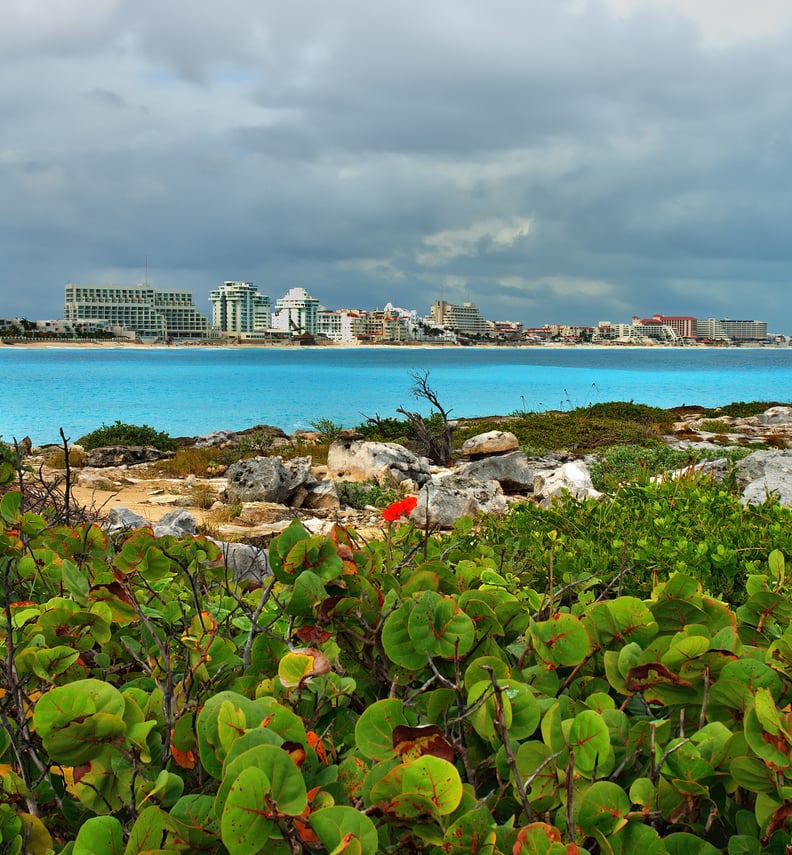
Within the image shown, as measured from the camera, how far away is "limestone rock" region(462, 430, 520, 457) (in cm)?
1669

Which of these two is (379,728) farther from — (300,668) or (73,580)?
(73,580)

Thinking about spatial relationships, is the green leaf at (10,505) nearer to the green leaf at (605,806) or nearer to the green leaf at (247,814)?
the green leaf at (247,814)

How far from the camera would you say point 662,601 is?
4.98 ft

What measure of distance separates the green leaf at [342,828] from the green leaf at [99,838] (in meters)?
0.28

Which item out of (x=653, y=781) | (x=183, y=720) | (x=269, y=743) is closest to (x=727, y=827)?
(x=653, y=781)

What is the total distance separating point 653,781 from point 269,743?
2.02 ft

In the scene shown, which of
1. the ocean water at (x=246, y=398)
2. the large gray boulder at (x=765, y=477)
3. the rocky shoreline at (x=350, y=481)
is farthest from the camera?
the ocean water at (x=246, y=398)

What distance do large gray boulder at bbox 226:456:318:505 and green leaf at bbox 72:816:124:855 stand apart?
10.4m

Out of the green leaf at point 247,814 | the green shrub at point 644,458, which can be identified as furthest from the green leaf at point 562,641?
the green shrub at point 644,458

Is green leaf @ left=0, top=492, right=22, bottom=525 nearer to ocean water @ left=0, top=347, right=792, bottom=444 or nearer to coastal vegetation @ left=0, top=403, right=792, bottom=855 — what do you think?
coastal vegetation @ left=0, top=403, right=792, bottom=855

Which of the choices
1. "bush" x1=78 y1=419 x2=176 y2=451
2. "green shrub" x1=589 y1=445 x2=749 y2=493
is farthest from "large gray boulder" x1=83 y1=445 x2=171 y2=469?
"green shrub" x1=589 y1=445 x2=749 y2=493

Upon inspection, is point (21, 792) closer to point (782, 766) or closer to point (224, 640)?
point (224, 640)

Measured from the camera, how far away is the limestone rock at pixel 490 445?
1669 cm

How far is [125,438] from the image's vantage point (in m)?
20.1
